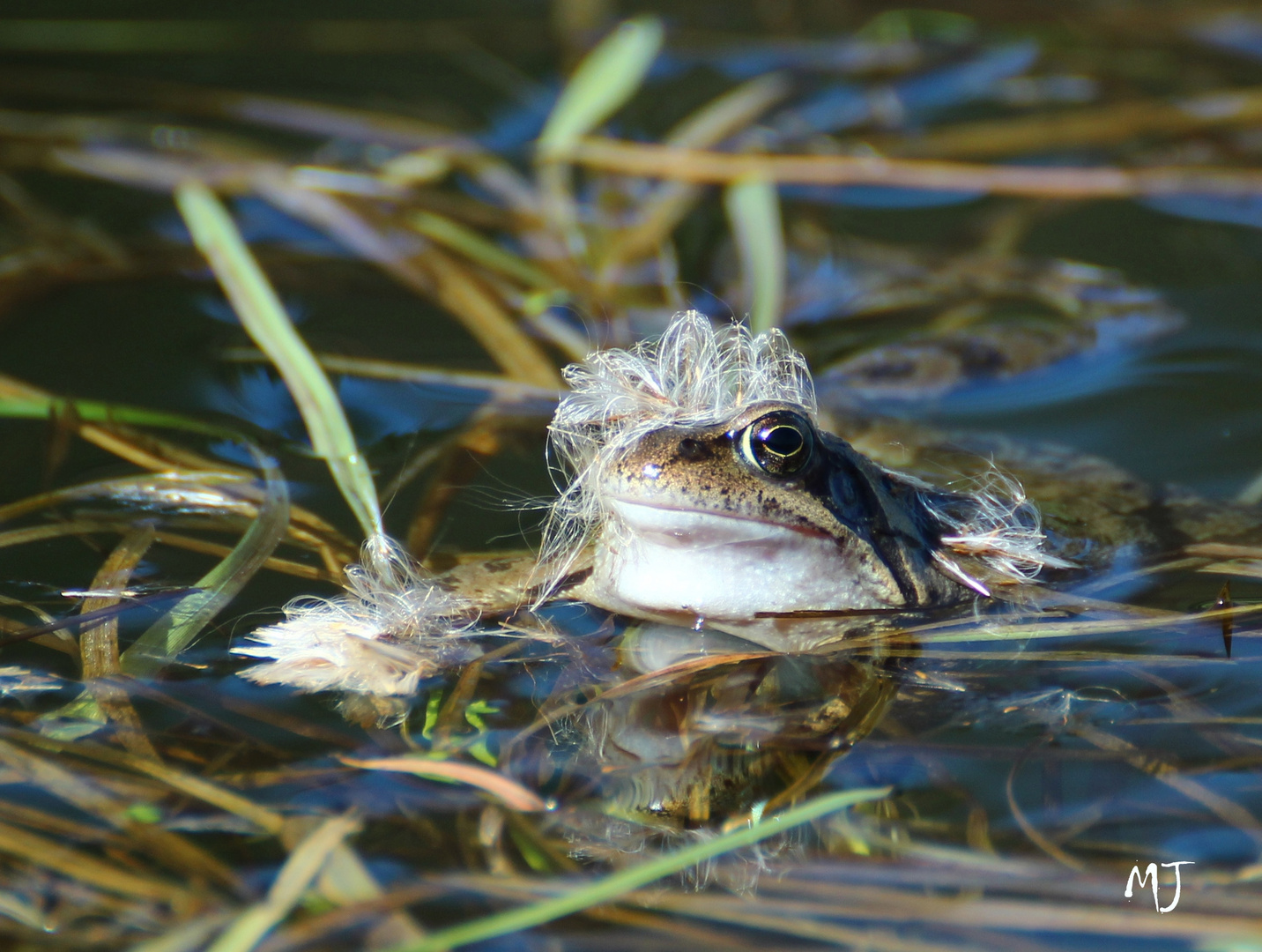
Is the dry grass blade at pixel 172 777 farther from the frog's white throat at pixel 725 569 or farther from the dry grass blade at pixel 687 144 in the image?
the dry grass blade at pixel 687 144

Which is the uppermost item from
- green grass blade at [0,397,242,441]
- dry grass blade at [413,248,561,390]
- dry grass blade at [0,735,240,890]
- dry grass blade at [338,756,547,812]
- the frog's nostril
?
dry grass blade at [413,248,561,390]

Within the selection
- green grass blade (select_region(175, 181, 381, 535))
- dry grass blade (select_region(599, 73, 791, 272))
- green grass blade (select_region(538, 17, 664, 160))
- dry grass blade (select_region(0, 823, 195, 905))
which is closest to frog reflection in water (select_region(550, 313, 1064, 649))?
green grass blade (select_region(175, 181, 381, 535))

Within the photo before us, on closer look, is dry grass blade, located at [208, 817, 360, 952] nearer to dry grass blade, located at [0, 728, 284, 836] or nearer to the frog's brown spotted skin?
dry grass blade, located at [0, 728, 284, 836]

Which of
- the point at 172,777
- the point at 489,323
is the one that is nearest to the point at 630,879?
the point at 172,777

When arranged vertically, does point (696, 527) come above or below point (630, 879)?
above

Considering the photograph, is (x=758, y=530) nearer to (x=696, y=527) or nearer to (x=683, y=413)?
(x=696, y=527)

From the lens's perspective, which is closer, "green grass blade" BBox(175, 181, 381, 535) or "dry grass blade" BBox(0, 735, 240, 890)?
"dry grass blade" BBox(0, 735, 240, 890)
